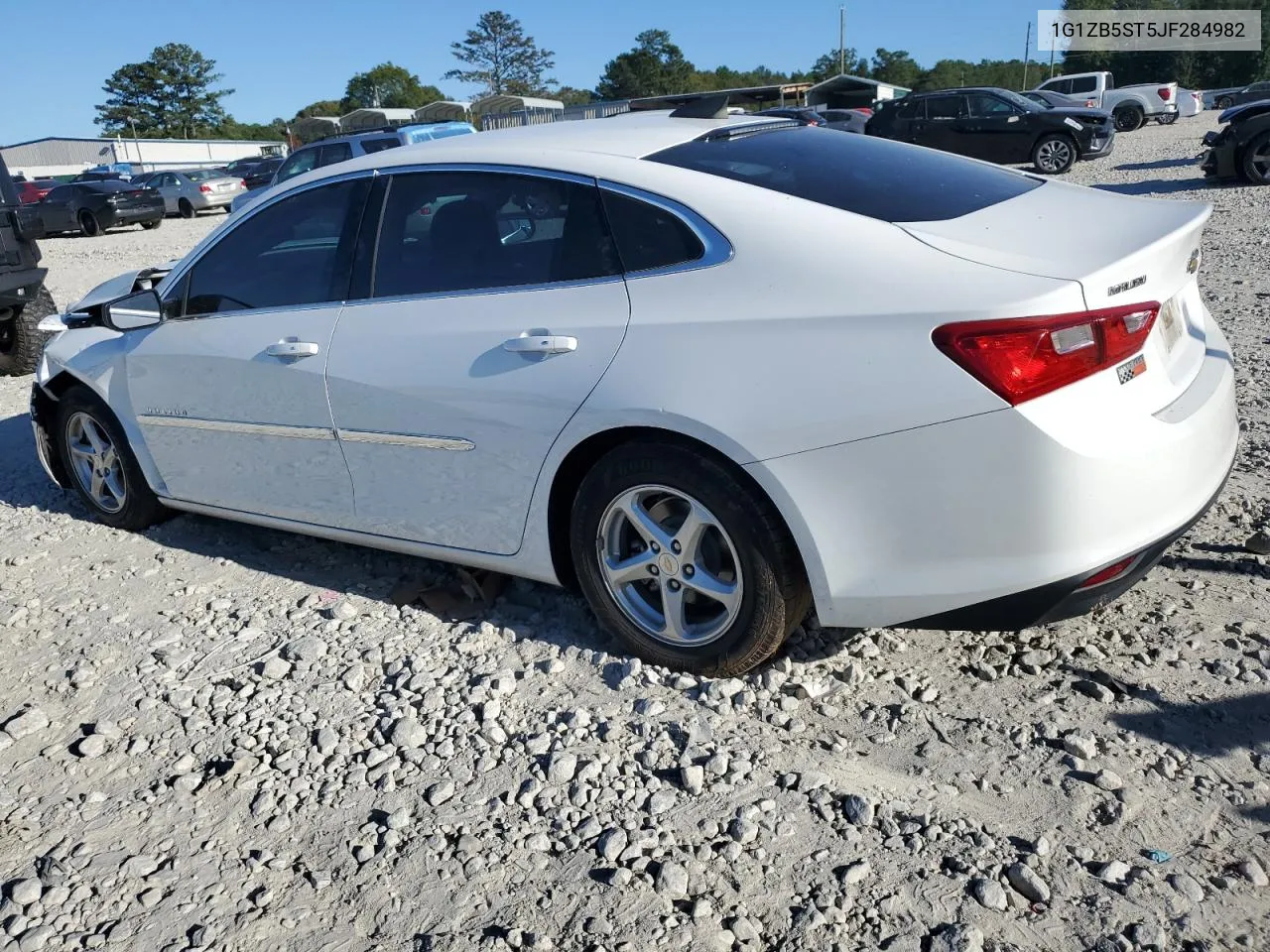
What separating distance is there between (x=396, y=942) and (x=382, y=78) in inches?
4664

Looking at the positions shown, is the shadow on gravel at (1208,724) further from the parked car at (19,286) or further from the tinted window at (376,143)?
the tinted window at (376,143)

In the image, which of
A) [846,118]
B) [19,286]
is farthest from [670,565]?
[846,118]

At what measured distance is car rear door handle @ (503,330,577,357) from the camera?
3.10 meters

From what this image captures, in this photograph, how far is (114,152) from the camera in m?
69.0

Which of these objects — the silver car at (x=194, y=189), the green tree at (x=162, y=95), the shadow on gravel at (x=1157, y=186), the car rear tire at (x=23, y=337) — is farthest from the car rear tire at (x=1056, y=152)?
the green tree at (x=162, y=95)

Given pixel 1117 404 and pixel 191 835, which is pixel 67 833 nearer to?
pixel 191 835

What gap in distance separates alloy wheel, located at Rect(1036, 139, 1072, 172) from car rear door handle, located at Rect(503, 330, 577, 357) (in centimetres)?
1965

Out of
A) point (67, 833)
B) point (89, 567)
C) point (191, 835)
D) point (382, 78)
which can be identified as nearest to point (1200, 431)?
point (191, 835)

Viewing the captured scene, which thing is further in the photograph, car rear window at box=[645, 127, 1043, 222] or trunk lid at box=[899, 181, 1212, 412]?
car rear window at box=[645, 127, 1043, 222]

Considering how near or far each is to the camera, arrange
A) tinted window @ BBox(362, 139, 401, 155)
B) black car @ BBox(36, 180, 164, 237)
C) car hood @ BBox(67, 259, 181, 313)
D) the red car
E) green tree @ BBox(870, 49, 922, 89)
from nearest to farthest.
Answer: car hood @ BBox(67, 259, 181, 313) < tinted window @ BBox(362, 139, 401, 155) < black car @ BBox(36, 180, 164, 237) < the red car < green tree @ BBox(870, 49, 922, 89)

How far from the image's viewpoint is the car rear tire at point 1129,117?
1298 inches

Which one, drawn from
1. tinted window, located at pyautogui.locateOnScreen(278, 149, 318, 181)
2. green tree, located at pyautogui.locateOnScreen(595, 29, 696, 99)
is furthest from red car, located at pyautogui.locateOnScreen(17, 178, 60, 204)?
green tree, located at pyautogui.locateOnScreen(595, 29, 696, 99)

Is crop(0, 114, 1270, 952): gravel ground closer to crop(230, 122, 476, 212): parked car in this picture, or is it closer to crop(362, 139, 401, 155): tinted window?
crop(362, 139, 401, 155): tinted window

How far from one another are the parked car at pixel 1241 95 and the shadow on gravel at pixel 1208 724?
122 feet
